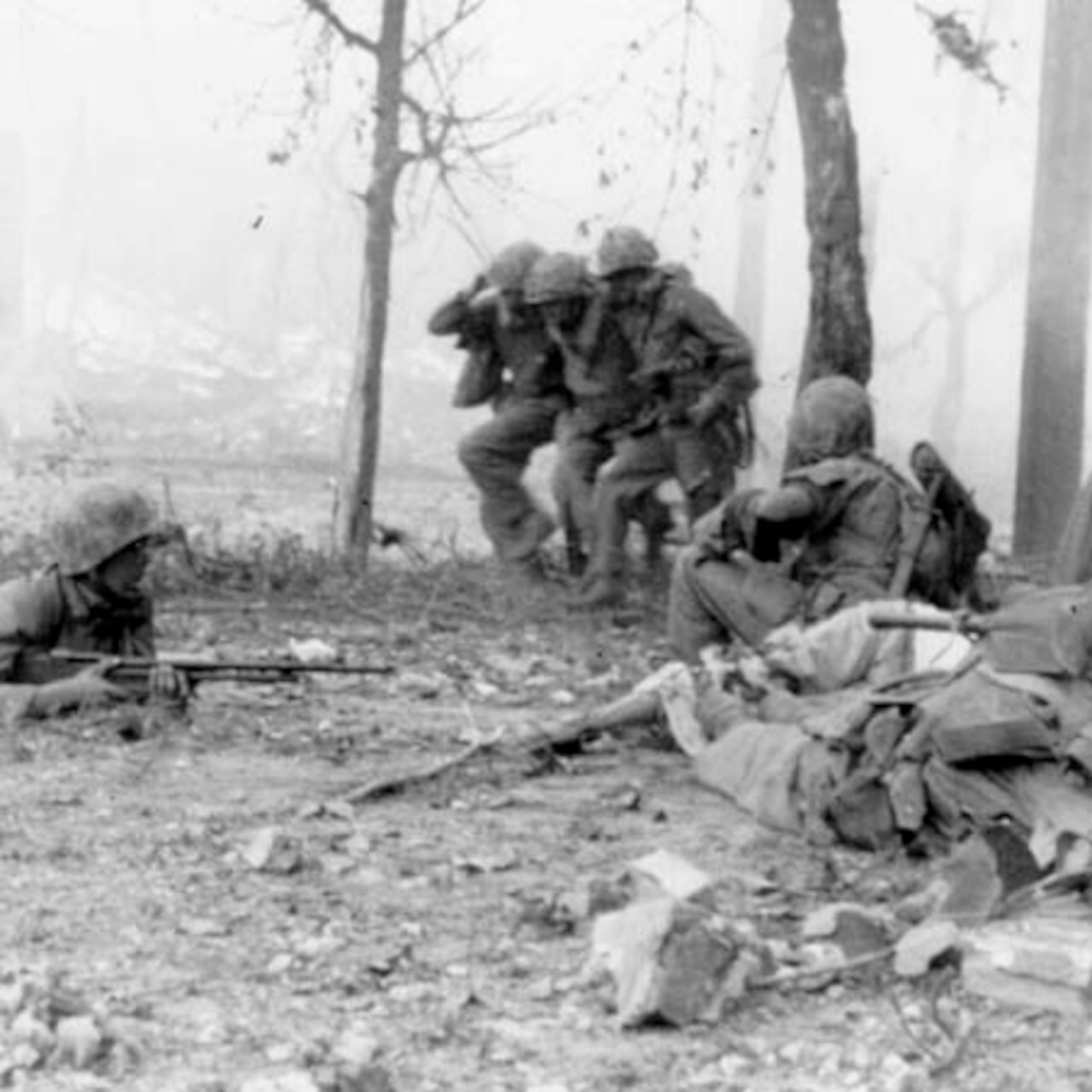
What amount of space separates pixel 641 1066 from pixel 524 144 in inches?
1266

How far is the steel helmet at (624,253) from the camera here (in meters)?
11.7

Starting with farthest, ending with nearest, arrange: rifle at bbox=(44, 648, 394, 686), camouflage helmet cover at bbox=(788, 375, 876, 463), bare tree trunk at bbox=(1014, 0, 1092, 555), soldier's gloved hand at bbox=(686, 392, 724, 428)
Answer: bare tree trunk at bbox=(1014, 0, 1092, 555) → soldier's gloved hand at bbox=(686, 392, 724, 428) → camouflage helmet cover at bbox=(788, 375, 876, 463) → rifle at bbox=(44, 648, 394, 686)

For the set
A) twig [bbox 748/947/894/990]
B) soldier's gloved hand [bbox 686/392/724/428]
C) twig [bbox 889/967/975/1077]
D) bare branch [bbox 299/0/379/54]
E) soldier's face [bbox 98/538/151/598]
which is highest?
bare branch [bbox 299/0/379/54]

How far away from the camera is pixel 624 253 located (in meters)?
11.7

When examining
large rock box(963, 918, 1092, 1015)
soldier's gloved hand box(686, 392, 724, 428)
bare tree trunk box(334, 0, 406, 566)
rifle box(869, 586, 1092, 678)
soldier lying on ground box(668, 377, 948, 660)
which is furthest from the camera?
bare tree trunk box(334, 0, 406, 566)

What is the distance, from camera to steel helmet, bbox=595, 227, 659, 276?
11.7m

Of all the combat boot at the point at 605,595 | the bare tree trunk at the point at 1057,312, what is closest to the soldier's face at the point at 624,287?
the combat boot at the point at 605,595

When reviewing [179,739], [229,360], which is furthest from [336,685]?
[229,360]

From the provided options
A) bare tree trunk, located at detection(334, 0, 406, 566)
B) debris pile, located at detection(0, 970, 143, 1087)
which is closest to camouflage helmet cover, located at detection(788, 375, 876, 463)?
bare tree trunk, located at detection(334, 0, 406, 566)

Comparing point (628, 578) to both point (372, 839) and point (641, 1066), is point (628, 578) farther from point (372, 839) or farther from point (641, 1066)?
point (641, 1066)

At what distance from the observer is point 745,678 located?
8180 mm

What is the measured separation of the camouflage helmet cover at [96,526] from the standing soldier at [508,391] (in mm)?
4559

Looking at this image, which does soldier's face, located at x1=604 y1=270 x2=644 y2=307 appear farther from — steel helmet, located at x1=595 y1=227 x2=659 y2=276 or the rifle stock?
the rifle stock

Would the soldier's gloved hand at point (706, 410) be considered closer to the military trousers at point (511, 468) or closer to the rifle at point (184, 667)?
the military trousers at point (511, 468)
